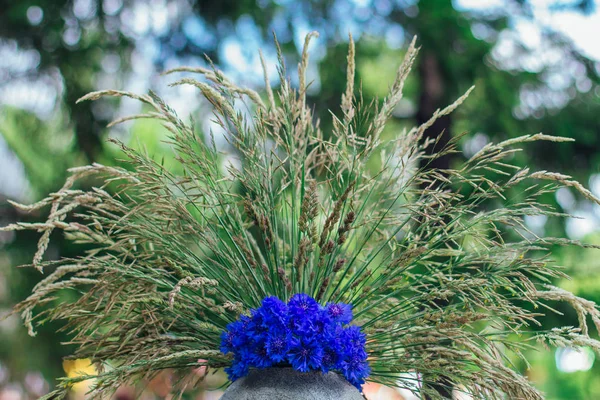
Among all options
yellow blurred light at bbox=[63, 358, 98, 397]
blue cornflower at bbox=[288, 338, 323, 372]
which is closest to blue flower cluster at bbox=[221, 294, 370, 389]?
blue cornflower at bbox=[288, 338, 323, 372]

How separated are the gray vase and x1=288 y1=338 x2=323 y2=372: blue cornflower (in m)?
0.04

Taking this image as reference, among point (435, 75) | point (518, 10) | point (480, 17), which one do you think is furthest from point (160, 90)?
point (518, 10)

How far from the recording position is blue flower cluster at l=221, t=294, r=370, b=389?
1.58m

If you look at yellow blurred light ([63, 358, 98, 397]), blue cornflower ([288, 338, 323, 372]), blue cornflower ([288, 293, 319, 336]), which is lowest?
yellow blurred light ([63, 358, 98, 397])

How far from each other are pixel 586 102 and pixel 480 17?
1209mm

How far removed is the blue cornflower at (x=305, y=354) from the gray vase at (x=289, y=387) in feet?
0.13

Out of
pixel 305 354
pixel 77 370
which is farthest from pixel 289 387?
pixel 77 370

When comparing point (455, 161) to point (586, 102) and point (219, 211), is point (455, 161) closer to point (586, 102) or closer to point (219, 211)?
point (586, 102)

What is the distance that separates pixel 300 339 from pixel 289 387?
0.12 m

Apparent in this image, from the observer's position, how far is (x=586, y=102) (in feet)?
18.2

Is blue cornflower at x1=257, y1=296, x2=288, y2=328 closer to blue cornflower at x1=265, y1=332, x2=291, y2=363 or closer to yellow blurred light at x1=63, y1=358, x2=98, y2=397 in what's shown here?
blue cornflower at x1=265, y1=332, x2=291, y2=363

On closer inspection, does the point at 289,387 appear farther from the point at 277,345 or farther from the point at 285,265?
the point at 285,265

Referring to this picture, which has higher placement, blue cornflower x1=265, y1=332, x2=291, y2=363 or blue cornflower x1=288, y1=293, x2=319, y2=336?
blue cornflower x1=288, y1=293, x2=319, y2=336

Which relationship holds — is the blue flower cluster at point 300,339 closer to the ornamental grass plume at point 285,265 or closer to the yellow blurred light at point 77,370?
the ornamental grass plume at point 285,265
